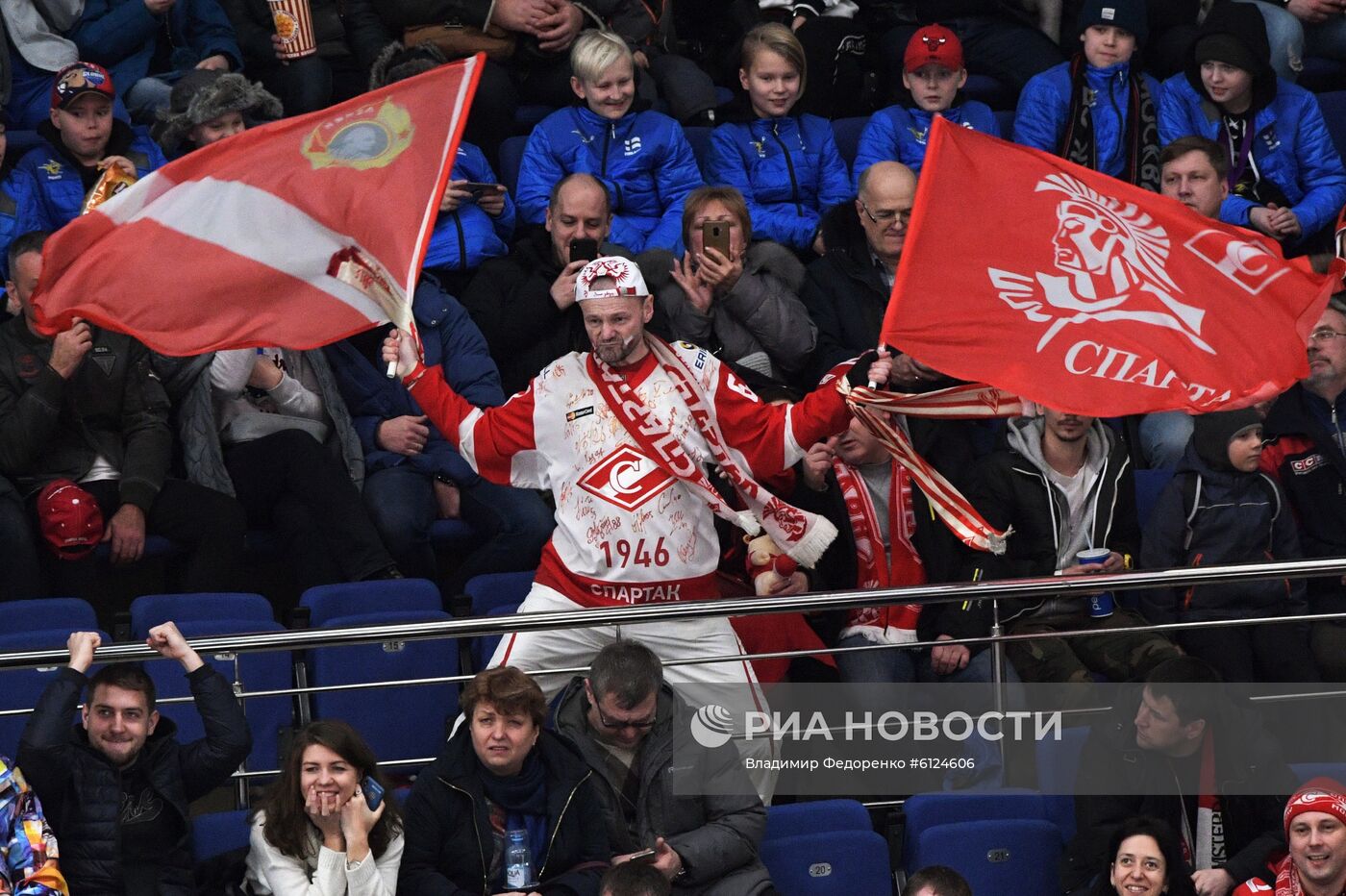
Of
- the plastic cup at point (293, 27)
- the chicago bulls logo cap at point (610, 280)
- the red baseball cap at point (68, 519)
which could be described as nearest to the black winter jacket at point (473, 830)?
the chicago bulls logo cap at point (610, 280)

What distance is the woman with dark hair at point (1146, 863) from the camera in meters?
6.43

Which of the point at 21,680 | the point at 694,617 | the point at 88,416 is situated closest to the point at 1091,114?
the point at 694,617

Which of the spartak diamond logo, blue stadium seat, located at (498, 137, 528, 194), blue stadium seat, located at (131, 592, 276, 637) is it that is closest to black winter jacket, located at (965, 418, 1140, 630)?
the spartak diamond logo

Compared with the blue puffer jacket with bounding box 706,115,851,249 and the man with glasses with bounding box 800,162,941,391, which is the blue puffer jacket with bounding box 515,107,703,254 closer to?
the blue puffer jacket with bounding box 706,115,851,249

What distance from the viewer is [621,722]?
21.1 ft

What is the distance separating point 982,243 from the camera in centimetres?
650

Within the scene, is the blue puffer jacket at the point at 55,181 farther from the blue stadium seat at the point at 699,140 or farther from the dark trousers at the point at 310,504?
the blue stadium seat at the point at 699,140

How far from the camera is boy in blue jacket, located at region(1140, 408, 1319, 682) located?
7688mm

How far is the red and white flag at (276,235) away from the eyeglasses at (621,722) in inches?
57.5

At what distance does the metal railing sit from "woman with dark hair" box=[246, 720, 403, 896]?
454 mm

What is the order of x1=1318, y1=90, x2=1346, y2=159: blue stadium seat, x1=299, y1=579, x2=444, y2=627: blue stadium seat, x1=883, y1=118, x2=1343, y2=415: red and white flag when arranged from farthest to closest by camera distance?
x1=1318, y1=90, x2=1346, y2=159: blue stadium seat → x1=299, y1=579, x2=444, y2=627: blue stadium seat → x1=883, y1=118, x2=1343, y2=415: red and white flag

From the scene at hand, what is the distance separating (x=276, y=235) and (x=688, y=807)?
2.35m

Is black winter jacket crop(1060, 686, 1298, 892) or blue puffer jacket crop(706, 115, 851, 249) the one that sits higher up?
blue puffer jacket crop(706, 115, 851, 249)

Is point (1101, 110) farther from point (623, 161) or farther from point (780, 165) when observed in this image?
point (623, 161)
